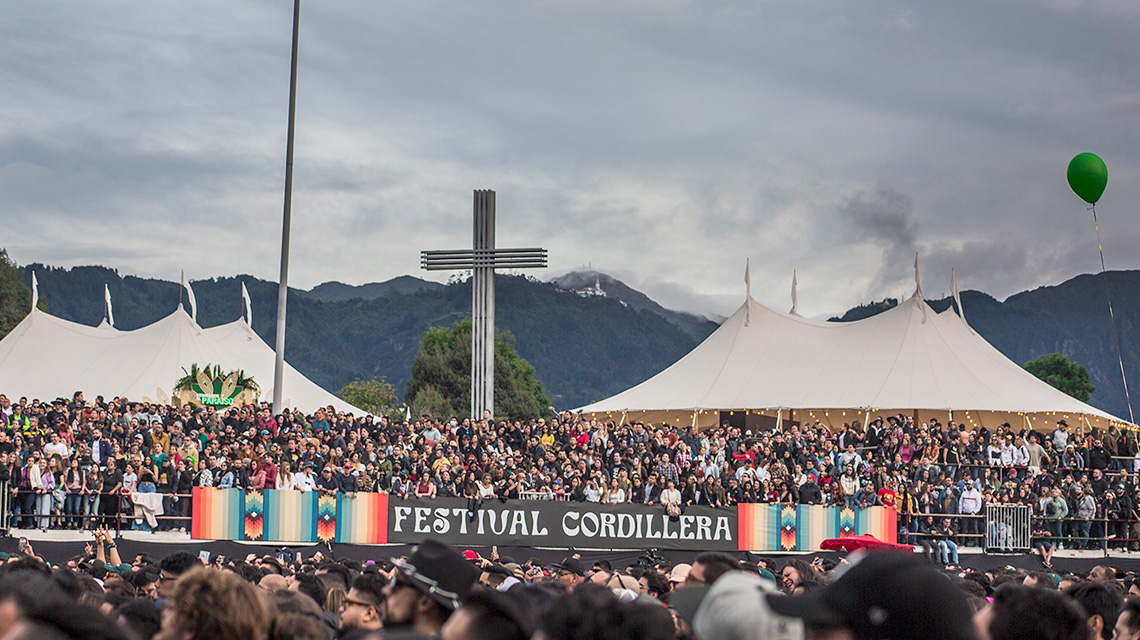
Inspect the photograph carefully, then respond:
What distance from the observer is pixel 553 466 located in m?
28.0

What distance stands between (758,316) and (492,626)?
45356 mm

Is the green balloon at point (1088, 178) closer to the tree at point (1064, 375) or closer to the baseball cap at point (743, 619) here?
the baseball cap at point (743, 619)

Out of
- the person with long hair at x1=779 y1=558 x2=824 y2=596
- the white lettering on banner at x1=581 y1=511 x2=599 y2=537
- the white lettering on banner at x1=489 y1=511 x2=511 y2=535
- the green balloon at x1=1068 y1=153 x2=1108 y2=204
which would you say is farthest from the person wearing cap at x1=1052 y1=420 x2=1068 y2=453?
the person with long hair at x1=779 y1=558 x2=824 y2=596

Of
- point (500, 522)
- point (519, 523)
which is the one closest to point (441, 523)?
point (500, 522)

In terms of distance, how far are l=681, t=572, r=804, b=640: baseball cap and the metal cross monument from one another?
32091 mm

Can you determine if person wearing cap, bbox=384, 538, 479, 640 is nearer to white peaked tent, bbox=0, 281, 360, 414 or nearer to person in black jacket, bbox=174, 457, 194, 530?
person in black jacket, bbox=174, 457, 194, 530

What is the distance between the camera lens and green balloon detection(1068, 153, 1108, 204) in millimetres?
22281

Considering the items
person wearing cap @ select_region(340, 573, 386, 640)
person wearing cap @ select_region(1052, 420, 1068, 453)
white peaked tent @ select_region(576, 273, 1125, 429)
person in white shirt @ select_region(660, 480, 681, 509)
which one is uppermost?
white peaked tent @ select_region(576, 273, 1125, 429)

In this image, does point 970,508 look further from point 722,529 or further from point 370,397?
point 370,397

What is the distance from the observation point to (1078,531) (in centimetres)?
2714

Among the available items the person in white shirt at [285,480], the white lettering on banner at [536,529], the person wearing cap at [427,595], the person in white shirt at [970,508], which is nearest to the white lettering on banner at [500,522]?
the white lettering on banner at [536,529]

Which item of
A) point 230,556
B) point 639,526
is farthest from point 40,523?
point 639,526

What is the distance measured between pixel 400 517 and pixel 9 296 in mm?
73228

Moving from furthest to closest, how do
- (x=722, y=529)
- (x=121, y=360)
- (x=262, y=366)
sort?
(x=262, y=366), (x=121, y=360), (x=722, y=529)
